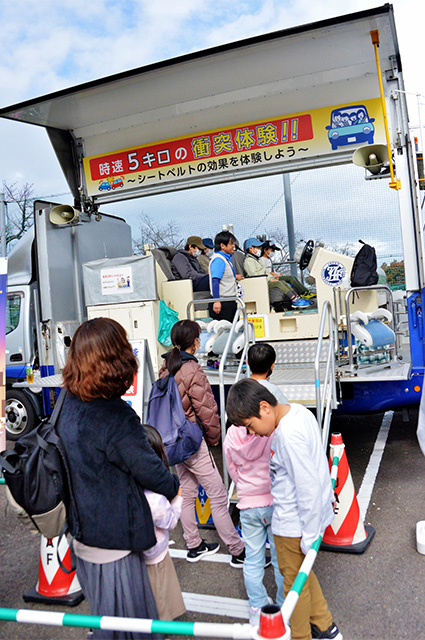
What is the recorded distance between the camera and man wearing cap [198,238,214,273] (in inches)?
340

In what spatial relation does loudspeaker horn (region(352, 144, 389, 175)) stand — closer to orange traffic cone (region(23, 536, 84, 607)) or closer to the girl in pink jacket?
the girl in pink jacket

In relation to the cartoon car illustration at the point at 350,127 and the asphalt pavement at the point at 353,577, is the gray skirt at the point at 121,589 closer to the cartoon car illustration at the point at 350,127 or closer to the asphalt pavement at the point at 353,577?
the asphalt pavement at the point at 353,577

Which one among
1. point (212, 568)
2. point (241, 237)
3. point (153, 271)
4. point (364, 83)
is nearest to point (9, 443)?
point (153, 271)

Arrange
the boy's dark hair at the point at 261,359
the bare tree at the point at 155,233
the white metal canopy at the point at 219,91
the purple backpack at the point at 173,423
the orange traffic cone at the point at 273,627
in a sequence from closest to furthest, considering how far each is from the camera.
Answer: the orange traffic cone at the point at 273,627, the boy's dark hair at the point at 261,359, the purple backpack at the point at 173,423, the white metal canopy at the point at 219,91, the bare tree at the point at 155,233

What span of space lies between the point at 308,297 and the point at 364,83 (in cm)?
283

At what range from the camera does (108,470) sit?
6.70 ft

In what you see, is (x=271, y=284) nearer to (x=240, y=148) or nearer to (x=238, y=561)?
(x=240, y=148)

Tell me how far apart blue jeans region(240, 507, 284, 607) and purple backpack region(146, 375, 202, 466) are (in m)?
0.78

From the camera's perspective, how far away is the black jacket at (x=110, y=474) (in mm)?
2021

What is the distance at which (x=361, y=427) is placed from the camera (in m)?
7.35

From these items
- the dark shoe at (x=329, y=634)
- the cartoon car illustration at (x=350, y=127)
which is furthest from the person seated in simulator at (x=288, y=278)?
the dark shoe at (x=329, y=634)

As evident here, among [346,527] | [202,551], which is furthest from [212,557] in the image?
[346,527]

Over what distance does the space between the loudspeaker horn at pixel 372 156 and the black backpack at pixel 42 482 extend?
4735 millimetres

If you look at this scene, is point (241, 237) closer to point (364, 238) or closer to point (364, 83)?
point (364, 238)
